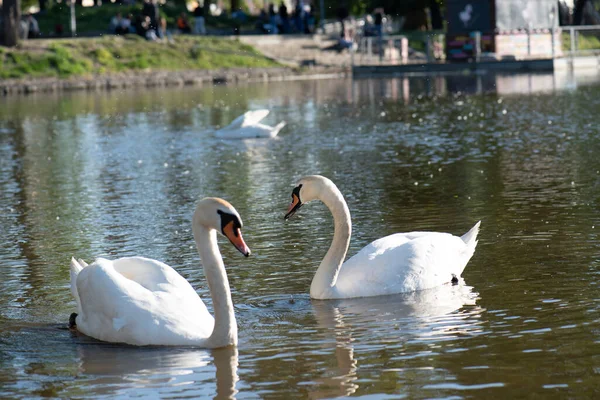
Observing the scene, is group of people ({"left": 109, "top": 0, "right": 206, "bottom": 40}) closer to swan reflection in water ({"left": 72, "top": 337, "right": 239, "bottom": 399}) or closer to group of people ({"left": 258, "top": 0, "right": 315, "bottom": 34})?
group of people ({"left": 258, "top": 0, "right": 315, "bottom": 34})

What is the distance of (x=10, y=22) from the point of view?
4459 centimetres

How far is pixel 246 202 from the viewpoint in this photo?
1449 centimetres

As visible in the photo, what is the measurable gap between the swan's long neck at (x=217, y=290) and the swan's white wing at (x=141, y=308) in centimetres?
22

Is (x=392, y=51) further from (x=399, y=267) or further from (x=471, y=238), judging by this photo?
(x=399, y=267)

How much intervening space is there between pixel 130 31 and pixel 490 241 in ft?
136

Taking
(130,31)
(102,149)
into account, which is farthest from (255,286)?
(130,31)

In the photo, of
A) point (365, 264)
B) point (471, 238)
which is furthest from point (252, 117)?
point (365, 264)

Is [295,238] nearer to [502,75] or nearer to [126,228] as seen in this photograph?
[126,228]

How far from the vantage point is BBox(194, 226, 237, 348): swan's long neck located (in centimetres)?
778

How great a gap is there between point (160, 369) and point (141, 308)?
0.61 m

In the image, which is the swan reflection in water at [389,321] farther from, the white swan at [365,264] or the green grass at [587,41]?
the green grass at [587,41]

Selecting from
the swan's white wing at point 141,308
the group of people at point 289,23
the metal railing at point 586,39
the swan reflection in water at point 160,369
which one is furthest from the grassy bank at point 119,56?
the swan reflection in water at point 160,369

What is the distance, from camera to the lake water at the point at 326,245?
7250 mm

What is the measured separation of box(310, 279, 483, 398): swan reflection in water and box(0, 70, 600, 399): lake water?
0.02 m
